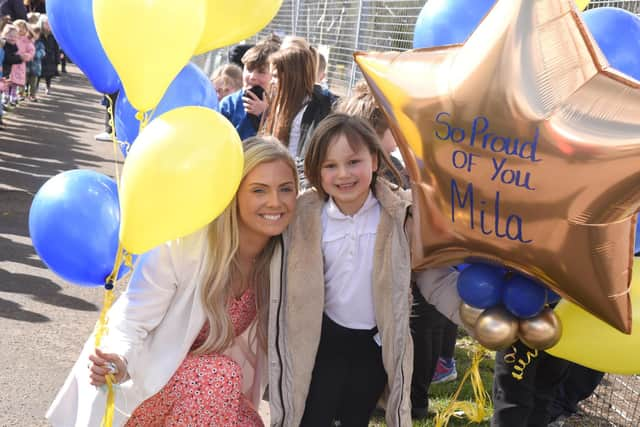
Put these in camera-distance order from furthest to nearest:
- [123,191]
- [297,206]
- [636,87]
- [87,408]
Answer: [297,206] → [87,408] → [123,191] → [636,87]

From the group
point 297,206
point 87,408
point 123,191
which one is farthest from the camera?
point 297,206

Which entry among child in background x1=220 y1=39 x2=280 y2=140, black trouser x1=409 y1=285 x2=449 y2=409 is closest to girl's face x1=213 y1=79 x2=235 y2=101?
child in background x1=220 y1=39 x2=280 y2=140

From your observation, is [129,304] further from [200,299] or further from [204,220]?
[204,220]

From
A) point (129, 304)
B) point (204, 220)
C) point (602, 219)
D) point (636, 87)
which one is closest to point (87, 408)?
point (129, 304)

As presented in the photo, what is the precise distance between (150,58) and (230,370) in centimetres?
107

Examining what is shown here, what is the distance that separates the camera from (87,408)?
102 inches

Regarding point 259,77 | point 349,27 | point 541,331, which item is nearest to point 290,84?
point 259,77

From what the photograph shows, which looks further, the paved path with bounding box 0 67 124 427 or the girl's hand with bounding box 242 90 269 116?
the girl's hand with bounding box 242 90 269 116

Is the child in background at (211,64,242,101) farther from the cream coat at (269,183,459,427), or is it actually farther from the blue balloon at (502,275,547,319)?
the blue balloon at (502,275,547,319)

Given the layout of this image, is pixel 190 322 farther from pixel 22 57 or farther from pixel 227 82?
pixel 22 57

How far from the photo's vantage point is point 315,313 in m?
2.63

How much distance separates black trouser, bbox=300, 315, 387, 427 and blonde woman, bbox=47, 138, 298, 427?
10.2 inches

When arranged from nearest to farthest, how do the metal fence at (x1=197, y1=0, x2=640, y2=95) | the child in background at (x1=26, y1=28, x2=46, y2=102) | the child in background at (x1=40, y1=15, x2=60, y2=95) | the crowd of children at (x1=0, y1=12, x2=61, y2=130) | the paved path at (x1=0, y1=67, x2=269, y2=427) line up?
the paved path at (x1=0, y1=67, x2=269, y2=427)
the metal fence at (x1=197, y1=0, x2=640, y2=95)
the crowd of children at (x1=0, y1=12, x2=61, y2=130)
the child in background at (x1=26, y1=28, x2=46, y2=102)
the child in background at (x1=40, y1=15, x2=60, y2=95)

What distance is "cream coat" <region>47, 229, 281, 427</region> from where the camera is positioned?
2.58m
